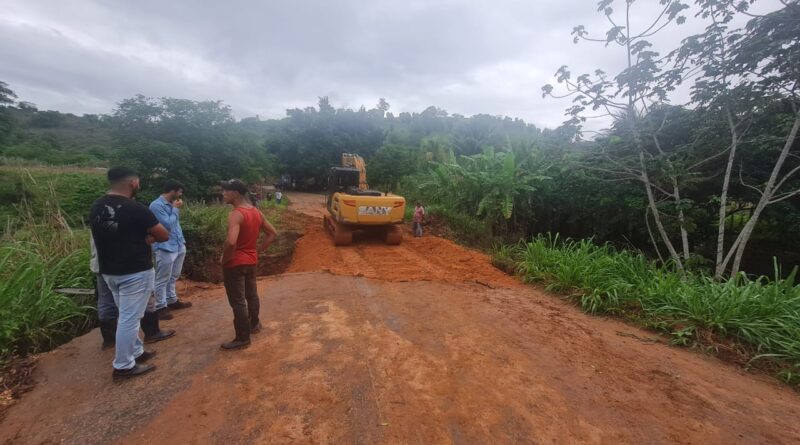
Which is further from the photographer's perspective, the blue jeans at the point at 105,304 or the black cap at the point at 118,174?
the blue jeans at the point at 105,304

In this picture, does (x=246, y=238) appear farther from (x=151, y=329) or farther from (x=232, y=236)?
(x=151, y=329)

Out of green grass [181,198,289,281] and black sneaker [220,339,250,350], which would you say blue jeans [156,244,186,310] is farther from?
green grass [181,198,289,281]

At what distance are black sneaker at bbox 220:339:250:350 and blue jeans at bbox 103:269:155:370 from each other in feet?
2.23

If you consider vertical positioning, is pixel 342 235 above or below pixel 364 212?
below

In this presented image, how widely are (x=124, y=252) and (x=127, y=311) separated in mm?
478

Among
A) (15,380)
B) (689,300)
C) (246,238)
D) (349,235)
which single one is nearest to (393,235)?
(349,235)

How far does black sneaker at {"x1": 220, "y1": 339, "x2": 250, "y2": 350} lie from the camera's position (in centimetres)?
322

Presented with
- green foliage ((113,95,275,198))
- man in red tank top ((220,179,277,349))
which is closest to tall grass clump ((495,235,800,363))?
man in red tank top ((220,179,277,349))

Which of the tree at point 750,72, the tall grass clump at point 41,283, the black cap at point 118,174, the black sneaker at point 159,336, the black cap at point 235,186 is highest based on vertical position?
the tree at point 750,72

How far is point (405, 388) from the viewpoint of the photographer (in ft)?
8.69

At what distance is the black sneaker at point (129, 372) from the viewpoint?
2729 mm

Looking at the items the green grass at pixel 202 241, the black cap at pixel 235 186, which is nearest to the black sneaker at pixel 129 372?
the black cap at pixel 235 186

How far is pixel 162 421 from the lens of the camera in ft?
7.43

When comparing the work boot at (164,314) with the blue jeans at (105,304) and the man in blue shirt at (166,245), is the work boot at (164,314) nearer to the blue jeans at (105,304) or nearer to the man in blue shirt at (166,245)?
the man in blue shirt at (166,245)
